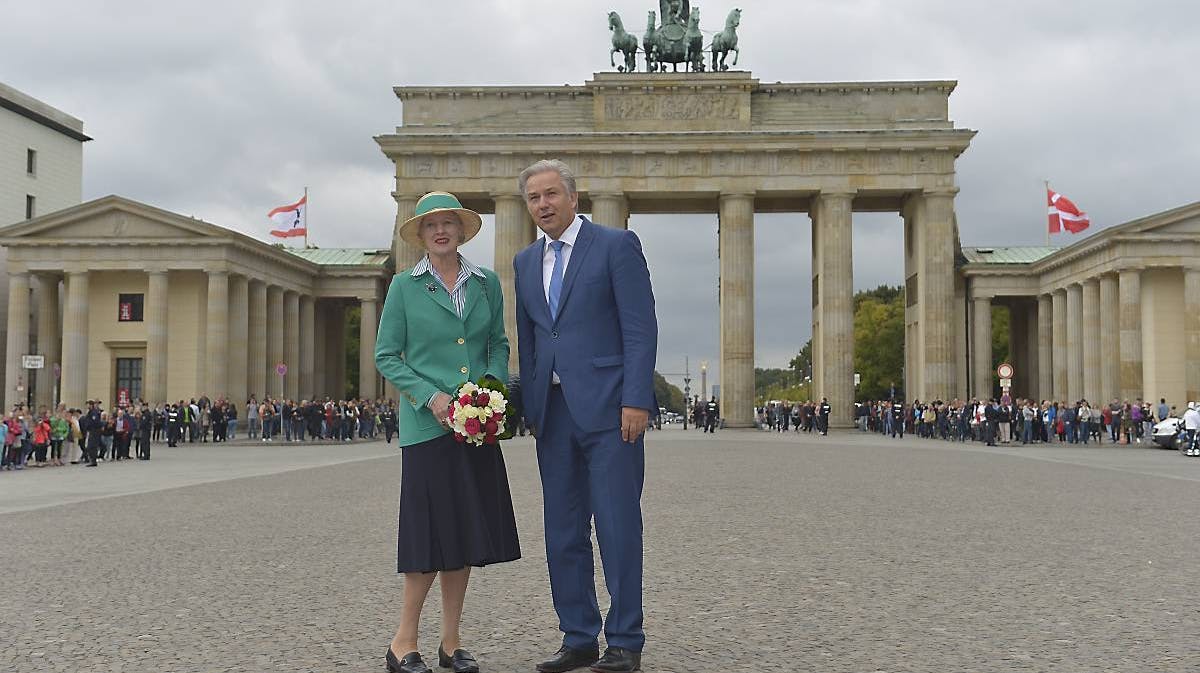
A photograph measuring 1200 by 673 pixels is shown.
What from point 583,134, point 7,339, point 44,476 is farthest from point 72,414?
point 583,134

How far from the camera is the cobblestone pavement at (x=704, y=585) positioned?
709 centimetres

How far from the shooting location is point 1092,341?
58938 millimetres

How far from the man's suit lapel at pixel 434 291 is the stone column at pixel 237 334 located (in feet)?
185

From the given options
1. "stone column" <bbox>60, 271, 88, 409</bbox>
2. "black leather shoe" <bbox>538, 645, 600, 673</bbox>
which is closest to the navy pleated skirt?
"black leather shoe" <bbox>538, 645, 600, 673</bbox>

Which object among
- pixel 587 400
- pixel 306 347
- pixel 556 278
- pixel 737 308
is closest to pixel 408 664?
pixel 587 400

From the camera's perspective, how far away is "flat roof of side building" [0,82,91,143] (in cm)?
7019

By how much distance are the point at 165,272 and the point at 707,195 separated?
96.3ft

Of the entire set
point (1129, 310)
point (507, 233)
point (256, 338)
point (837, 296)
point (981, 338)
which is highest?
point (507, 233)

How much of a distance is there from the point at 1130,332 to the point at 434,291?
53.2 metres

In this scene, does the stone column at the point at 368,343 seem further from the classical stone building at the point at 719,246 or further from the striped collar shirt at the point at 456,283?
the striped collar shirt at the point at 456,283

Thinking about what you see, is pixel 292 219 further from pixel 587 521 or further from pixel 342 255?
pixel 587 521

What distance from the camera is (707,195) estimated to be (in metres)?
69.2

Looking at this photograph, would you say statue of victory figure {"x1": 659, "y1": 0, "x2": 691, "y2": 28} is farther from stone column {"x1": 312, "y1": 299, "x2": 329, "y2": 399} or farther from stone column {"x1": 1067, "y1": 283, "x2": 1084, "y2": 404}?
stone column {"x1": 312, "y1": 299, "x2": 329, "y2": 399}

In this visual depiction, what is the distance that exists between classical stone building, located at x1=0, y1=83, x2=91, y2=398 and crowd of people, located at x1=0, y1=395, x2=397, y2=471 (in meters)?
17.8
